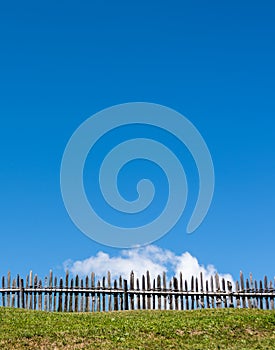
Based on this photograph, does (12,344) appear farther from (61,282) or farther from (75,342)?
(61,282)

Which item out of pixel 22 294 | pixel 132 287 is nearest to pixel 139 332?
pixel 132 287

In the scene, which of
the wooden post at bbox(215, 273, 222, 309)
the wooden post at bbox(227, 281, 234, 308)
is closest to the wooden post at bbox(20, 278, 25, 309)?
the wooden post at bbox(215, 273, 222, 309)

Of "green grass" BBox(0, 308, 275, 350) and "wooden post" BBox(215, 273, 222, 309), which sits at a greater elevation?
"wooden post" BBox(215, 273, 222, 309)

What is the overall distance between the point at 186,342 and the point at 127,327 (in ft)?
8.81

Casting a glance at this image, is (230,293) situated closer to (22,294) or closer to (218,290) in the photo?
(218,290)

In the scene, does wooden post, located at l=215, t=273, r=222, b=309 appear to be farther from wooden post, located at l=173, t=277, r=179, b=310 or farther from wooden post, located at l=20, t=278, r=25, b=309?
wooden post, located at l=20, t=278, r=25, b=309

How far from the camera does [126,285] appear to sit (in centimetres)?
3281

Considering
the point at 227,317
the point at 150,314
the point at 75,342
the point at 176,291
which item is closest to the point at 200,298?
the point at 176,291

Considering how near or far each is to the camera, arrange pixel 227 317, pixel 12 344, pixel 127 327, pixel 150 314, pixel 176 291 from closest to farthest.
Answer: pixel 12 344 → pixel 127 327 → pixel 227 317 → pixel 150 314 → pixel 176 291

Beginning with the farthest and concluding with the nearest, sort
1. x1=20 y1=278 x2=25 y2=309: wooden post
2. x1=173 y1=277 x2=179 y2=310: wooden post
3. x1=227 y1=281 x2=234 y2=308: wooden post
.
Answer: x1=20 y1=278 x2=25 y2=309: wooden post, x1=227 y1=281 x2=234 y2=308: wooden post, x1=173 y1=277 x2=179 y2=310: wooden post

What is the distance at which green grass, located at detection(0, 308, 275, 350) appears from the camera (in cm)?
2009

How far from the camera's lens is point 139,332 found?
70.2 ft

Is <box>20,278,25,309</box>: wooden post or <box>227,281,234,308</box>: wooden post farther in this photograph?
<box>20,278,25,309</box>: wooden post

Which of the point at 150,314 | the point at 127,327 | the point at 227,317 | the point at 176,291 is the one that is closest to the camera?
the point at 127,327
